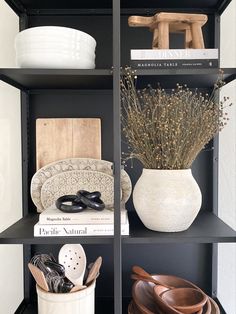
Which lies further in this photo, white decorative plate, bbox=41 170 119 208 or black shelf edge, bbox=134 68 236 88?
white decorative plate, bbox=41 170 119 208

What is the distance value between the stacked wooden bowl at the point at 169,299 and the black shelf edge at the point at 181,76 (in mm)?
728

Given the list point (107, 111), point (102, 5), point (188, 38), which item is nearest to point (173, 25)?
point (188, 38)

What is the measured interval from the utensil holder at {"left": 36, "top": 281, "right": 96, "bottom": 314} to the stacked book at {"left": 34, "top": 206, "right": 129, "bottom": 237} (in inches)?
7.8

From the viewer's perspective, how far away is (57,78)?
1.10 m

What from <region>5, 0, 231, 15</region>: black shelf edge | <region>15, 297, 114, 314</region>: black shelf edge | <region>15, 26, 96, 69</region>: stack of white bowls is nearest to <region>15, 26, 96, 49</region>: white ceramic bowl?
<region>15, 26, 96, 69</region>: stack of white bowls

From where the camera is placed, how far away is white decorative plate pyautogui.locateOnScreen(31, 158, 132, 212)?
1.29m

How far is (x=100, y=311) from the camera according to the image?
130 cm

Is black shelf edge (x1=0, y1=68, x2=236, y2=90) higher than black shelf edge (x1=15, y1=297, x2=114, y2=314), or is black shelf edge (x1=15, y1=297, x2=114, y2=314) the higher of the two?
black shelf edge (x1=0, y1=68, x2=236, y2=90)

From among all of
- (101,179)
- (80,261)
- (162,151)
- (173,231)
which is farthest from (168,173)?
(80,261)

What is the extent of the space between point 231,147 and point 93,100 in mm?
596

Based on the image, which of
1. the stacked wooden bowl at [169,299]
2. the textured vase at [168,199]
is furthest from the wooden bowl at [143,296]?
the textured vase at [168,199]

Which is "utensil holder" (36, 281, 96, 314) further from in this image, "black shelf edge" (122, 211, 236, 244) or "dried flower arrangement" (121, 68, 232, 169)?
"dried flower arrangement" (121, 68, 232, 169)

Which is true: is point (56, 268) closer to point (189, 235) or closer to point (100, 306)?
point (100, 306)

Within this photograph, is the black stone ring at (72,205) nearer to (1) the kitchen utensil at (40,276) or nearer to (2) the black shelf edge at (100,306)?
(1) the kitchen utensil at (40,276)
